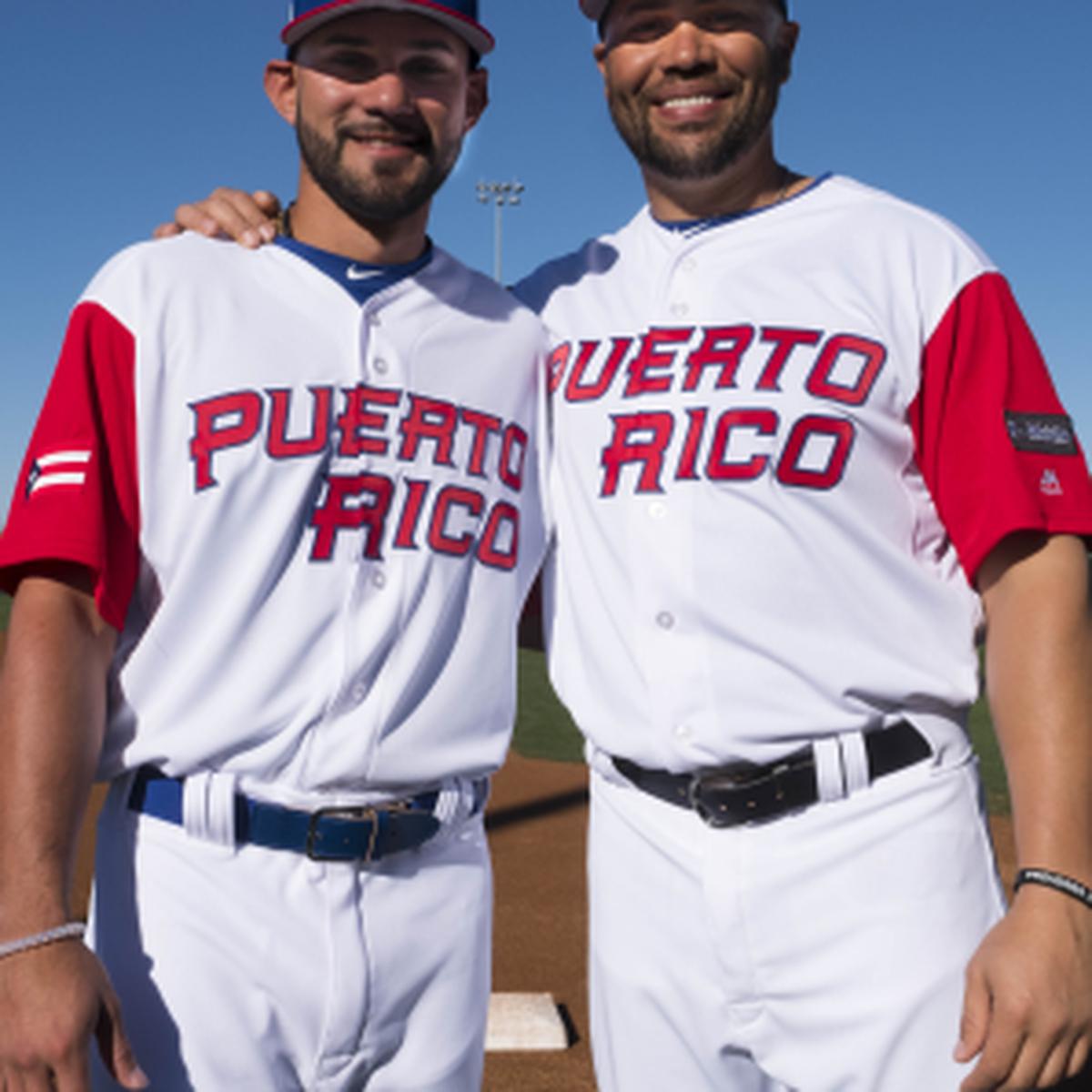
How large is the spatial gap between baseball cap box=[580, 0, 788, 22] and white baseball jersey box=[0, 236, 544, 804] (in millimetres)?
746

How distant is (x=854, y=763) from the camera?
1.87 m

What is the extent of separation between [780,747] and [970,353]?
0.71 m

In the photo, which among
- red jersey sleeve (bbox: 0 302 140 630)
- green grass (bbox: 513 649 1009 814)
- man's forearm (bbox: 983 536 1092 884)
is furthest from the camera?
green grass (bbox: 513 649 1009 814)

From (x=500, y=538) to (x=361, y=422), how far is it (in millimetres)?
325

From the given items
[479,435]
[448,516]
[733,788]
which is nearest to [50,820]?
[448,516]

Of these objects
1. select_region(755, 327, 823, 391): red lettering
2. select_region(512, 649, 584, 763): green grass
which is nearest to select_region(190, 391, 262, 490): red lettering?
select_region(755, 327, 823, 391): red lettering

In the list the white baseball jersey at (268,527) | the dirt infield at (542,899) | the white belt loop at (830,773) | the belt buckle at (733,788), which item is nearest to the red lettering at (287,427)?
the white baseball jersey at (268,527)

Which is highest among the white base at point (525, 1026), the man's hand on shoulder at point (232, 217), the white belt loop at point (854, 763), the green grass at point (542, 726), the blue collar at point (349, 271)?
the man's hand on shoulder at point (232, 217)

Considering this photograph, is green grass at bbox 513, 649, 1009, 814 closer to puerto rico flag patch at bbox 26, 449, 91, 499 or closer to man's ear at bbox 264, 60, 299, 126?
man's ear at bbox 264, 60, 299, 126

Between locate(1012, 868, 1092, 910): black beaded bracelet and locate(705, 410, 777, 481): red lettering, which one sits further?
locate(705, 410, 777, 481): red lettering

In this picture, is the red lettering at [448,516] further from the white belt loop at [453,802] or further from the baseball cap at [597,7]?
the baseball cap at [597,7]

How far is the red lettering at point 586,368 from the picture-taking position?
211cm

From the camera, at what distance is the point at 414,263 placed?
7.24 ft

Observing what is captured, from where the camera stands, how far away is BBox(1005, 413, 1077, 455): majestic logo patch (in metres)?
1.85
